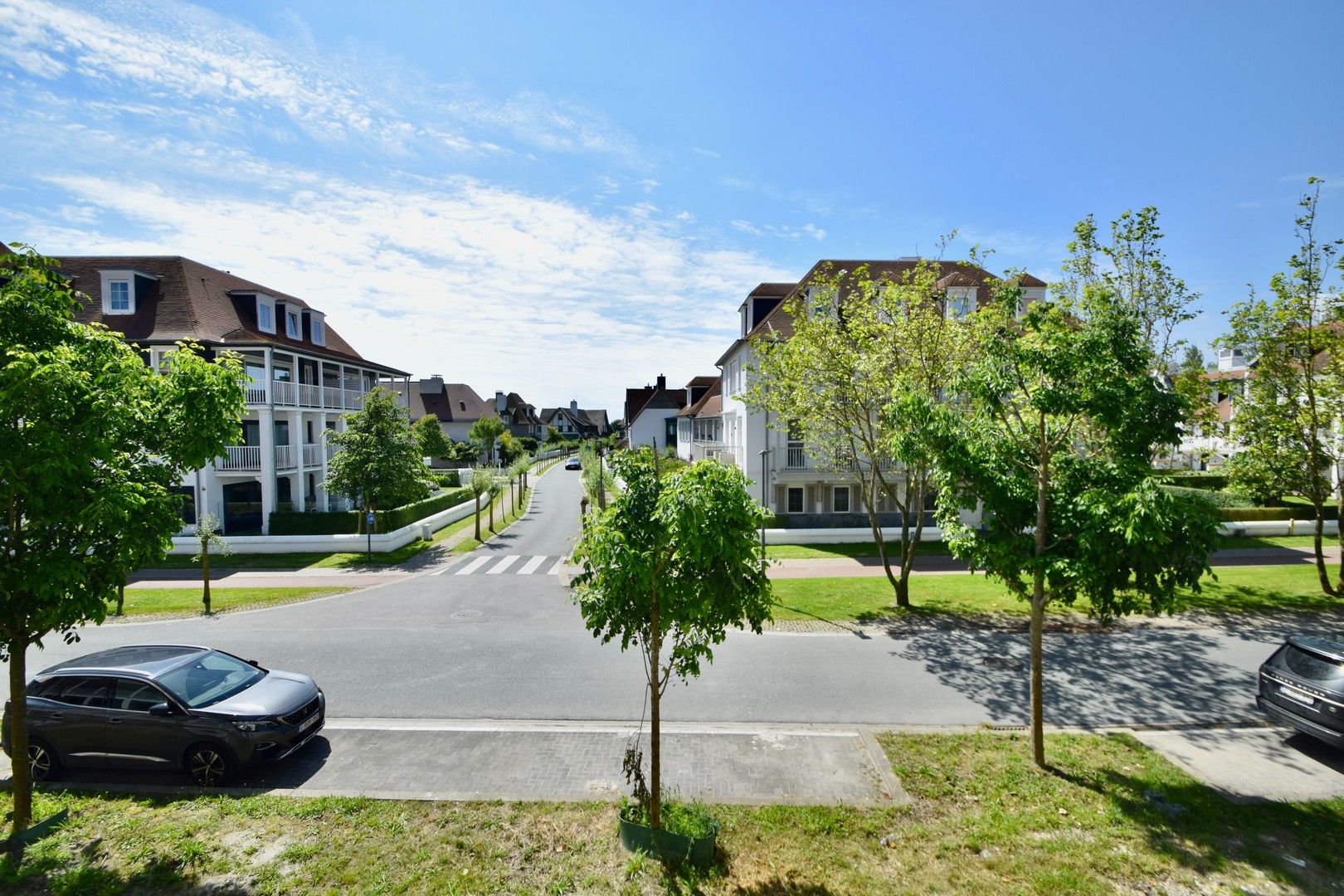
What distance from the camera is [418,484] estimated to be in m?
25.9

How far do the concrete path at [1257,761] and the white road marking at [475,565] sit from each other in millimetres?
18958

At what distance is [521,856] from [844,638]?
9585 millimetres

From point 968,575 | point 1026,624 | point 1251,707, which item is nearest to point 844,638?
point 1026,624

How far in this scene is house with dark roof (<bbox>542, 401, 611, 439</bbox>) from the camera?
127 metres

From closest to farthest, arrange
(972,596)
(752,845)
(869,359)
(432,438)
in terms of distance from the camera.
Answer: (752,845) → (869,359) → (972,596) → (432,438)

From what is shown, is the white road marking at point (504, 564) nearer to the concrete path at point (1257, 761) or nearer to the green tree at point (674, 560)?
the green tree at point (674, 560)

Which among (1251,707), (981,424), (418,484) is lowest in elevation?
(1251,707)

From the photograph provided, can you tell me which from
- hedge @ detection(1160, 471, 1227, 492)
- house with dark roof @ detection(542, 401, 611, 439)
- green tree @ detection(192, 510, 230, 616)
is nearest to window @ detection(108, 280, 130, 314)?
green tree @ detection(192, 510, 230, 616)

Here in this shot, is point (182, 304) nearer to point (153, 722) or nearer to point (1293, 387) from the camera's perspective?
point (153, 722)

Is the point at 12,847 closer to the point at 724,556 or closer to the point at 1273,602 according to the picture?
the point at 724,556

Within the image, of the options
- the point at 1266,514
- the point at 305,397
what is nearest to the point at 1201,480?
the point at 1266,514

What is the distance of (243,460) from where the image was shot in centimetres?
2700

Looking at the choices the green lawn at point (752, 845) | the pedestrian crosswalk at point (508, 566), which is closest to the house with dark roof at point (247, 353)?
the pedestrian crosswalk at point (508, 566)

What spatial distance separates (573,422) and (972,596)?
368ft
